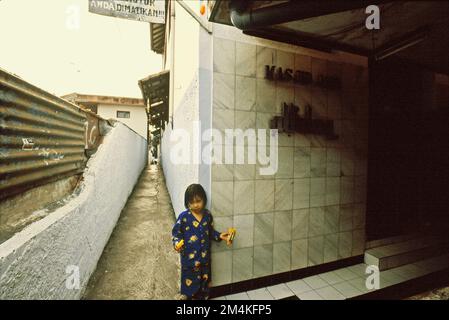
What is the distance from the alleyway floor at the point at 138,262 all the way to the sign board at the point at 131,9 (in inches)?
157

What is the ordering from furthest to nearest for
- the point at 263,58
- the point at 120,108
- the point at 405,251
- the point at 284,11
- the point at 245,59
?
1. the point at 120,108
2. the point at 405,251
3. the point at 263,58
4. the point at 245,59
5. the point at 284,11

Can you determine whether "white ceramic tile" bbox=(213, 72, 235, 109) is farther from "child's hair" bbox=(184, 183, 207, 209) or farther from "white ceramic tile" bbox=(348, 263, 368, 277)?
"white ceramic tile" bbox=(348, 263, 368, 277)

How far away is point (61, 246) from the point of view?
8.29 feet

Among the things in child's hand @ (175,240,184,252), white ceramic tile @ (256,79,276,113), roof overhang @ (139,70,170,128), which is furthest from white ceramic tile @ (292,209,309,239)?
roof overhang @ (139,70,170,128)

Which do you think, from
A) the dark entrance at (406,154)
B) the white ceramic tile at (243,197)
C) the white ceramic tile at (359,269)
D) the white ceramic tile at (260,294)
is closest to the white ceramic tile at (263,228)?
the white ceramic tile at (243,197)

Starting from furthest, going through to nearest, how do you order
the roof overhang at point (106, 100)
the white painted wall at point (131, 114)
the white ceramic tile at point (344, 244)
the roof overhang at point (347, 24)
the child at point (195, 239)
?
1. the white painted wall at point (131, 114)
2. the roof overhang at point (106, 100)
3. the white ceramic tile at point (344, 244)
4. the child at point (195, 239)
5. the roof overhang at point (347, 24)

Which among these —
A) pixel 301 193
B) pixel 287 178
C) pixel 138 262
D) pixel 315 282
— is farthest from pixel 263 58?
pixel 138 262

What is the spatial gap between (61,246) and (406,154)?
6.38m

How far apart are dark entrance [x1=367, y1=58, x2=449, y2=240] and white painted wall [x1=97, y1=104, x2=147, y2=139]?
64.0 feet

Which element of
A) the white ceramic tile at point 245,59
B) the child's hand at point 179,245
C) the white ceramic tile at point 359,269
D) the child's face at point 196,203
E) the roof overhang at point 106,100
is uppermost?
the roof overhang at point 106,100

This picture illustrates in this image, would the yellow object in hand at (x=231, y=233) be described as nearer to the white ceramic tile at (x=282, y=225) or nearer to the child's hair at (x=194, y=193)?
the child's hair at (x=194, y=193)

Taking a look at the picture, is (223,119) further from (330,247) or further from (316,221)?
(330,247)

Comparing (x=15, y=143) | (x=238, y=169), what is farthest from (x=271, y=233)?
(x=15, y=143)

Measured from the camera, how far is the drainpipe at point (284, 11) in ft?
7.32
